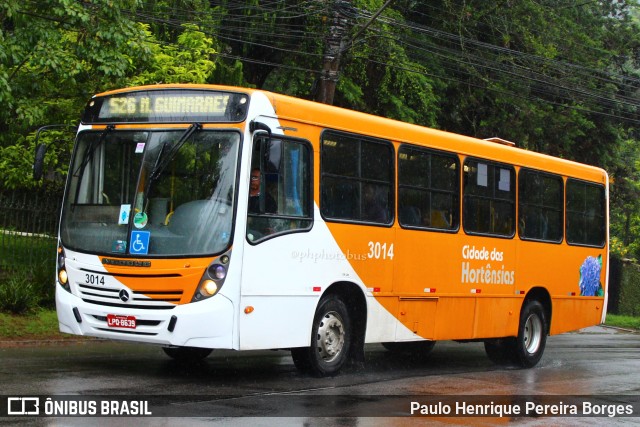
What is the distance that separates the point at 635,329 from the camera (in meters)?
31.2

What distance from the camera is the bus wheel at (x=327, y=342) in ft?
39.7

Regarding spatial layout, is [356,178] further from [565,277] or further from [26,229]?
[26,229]

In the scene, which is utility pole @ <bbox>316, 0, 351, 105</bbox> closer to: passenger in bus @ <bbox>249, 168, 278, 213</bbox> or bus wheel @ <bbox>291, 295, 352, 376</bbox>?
bus wheel @ <bbox>291, 295, 352, 376</bbox>

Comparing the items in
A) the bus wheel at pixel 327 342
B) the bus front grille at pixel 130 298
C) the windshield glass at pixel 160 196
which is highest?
the windshield glass at pixel 160 196

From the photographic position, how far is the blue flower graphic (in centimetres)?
1773

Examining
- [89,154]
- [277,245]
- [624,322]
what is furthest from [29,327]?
[624,322]

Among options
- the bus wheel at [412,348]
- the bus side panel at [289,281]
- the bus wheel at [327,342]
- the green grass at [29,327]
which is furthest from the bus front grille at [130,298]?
the bus wheel at [412,348]

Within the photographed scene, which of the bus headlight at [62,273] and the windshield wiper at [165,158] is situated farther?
the bus headlight at [62,273]

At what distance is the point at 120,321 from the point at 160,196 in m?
1.43

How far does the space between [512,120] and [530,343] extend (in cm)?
1572

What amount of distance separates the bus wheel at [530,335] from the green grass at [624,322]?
52.7 ft

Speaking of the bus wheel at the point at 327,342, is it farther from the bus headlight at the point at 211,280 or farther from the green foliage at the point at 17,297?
the green foliage at the point at 17,297

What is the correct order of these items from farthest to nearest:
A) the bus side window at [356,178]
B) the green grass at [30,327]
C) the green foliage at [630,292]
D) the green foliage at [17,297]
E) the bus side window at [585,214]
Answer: the green foliage at [630,292], the bus side window at [585,214], the green foliage at [17,297], the green grass at [30,327], the bus side window at [356,178]

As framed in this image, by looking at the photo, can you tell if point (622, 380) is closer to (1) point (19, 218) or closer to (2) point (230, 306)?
(2) point (230, 306)
